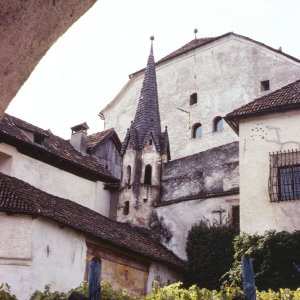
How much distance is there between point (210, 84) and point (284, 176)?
16.4 meters

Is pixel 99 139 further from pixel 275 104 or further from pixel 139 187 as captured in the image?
pixel 275 104

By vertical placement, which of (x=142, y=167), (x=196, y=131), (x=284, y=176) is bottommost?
(x=284, y=176)

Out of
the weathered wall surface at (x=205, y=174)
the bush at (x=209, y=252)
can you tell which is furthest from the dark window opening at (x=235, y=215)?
the weathered wall surface at (x=205, y=174)

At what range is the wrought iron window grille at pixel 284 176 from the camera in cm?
1627

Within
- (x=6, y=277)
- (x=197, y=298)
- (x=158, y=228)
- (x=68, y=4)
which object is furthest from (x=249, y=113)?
(x=68, y=4)

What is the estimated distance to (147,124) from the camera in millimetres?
25641

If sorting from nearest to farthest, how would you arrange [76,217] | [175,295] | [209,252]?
1. [175,295]
2. [76,217]
3. [209,252]

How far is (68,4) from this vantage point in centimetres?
233

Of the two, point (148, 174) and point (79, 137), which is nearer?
point (148, 174)

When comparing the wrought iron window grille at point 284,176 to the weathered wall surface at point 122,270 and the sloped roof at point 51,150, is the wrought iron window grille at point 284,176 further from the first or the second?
the sloped roof at point 51,150

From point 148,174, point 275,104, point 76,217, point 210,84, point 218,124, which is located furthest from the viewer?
point 210,84

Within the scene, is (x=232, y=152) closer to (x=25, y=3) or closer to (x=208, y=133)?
(x=208, y=133)

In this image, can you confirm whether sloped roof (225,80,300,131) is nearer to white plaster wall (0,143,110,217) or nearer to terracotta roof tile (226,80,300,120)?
terracotta roof tile (226,80,300,120)

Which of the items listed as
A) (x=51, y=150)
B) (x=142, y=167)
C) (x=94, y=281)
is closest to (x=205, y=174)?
(x=142, y=167)
